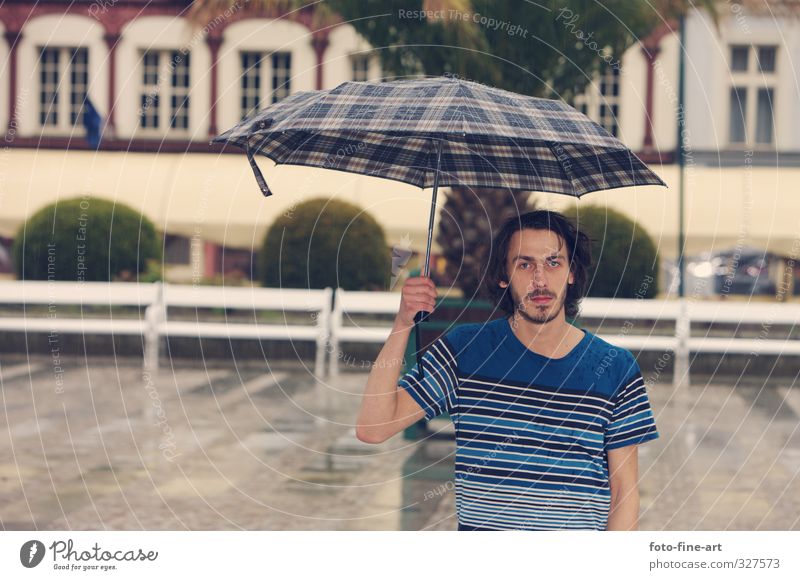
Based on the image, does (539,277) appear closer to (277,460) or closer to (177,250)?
(277,460)

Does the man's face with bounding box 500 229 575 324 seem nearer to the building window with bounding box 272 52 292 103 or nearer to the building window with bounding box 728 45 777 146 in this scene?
the building window with bounding box 728 45 777 146

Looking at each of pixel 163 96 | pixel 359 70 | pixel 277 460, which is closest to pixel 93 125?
pixel 163 96

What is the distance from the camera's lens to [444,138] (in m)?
4.70

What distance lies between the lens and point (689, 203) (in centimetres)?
2188

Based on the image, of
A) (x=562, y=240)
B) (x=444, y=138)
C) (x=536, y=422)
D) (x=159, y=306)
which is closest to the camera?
(x=536, y=422)

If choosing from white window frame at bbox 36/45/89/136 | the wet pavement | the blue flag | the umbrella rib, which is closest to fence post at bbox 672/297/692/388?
the wet pavement

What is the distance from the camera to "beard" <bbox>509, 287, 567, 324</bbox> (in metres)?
3.73

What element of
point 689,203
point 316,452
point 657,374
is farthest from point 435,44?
point 689,203

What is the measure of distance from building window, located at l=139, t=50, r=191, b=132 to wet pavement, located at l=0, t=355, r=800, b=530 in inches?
404

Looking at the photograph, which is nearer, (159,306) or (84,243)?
(159,306)

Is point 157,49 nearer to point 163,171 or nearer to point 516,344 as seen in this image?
point 163,171

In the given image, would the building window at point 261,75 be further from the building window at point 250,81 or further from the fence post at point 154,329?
Answer: the fence post at point 154,329

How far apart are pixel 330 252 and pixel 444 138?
40.1ft
